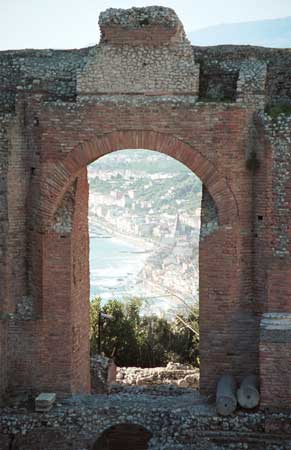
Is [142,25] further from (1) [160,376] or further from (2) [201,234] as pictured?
(1) [160,376]

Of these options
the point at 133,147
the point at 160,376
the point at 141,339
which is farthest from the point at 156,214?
the point at 133,147

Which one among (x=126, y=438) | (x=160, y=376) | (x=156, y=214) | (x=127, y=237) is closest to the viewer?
(x=126, y=438)

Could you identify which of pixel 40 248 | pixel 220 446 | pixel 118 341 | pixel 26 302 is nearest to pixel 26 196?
pixel 40 248

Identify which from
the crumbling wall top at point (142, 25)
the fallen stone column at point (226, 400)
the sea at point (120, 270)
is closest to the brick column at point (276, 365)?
the fallen stone column at point (226, 400)

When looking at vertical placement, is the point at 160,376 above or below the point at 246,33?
below

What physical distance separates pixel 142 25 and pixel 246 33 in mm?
52530

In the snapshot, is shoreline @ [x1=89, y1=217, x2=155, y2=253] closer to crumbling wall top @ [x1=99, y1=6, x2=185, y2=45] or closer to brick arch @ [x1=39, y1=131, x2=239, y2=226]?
brick arch @ [x1=39, y1=131, x2=239, y2=226]

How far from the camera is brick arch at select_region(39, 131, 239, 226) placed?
523 inches

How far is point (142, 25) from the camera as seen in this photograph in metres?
13.4

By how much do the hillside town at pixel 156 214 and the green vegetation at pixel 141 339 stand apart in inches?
509

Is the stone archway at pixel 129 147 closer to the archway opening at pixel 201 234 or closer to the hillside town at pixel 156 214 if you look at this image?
the archway opening at pixel 201 234

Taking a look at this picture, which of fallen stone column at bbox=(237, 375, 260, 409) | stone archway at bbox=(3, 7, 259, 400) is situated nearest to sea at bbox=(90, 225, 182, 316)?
stone archway at bbox=(3, 7, 259, 400)

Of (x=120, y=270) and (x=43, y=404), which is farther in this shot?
(x=120, y=270)

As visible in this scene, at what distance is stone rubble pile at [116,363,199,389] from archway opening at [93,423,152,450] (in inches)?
132
